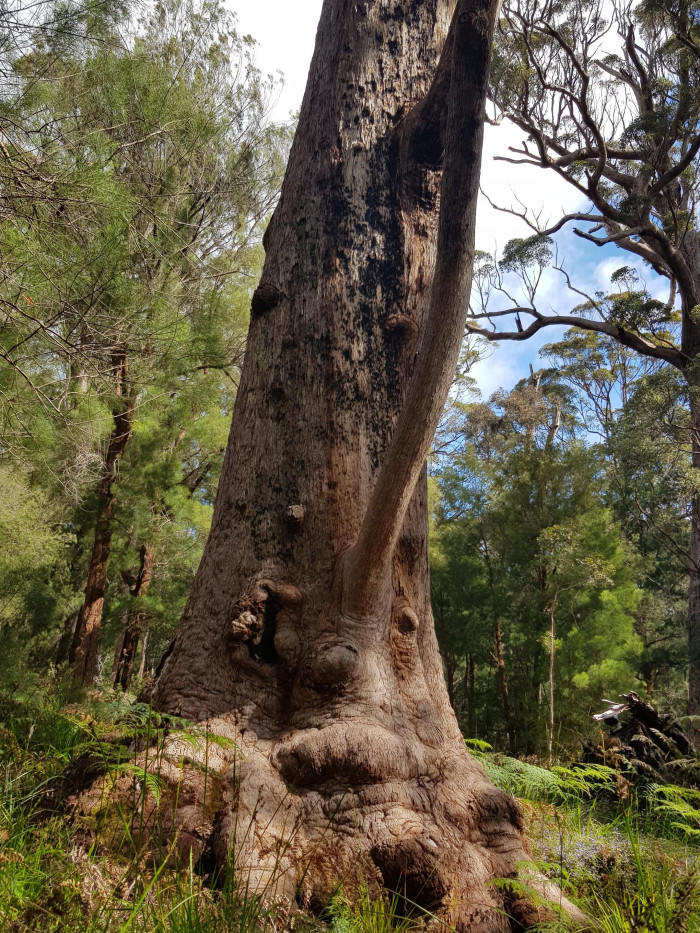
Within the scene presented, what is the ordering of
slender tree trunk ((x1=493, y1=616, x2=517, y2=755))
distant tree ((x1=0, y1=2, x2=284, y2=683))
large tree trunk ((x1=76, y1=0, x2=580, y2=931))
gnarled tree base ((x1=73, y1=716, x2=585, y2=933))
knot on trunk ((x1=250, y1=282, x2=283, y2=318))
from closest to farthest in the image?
gnarled tree base ((x1=73, y1=716, x2=585, y2=933))
large tree trunk ((x1=76, y1=0, x2=580, y2=931))
knot on trunk ((x1=250, y1=282, x2=283, y2=318))
distant tree ((x1=0, y1=2, x2=284, y2=683))
slender tree trunk ((x1=493, y1=616, x2=517, y2=755))

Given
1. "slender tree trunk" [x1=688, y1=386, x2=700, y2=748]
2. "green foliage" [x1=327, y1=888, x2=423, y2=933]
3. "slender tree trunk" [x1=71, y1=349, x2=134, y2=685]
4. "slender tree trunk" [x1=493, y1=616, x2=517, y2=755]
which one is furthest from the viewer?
"slender tree trunk" [x1=493, y1=616, x2=517, y2=755]

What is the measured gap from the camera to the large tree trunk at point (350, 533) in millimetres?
1900

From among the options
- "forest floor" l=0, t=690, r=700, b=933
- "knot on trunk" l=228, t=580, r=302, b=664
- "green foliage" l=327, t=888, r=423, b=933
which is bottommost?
"green foliage" l=327, t=888, r=423, b=933

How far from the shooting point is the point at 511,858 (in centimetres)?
204

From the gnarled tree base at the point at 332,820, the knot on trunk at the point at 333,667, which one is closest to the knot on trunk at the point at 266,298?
the knot on trunk at the point at 333,667

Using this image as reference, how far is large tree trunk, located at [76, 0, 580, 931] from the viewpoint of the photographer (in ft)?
6.23

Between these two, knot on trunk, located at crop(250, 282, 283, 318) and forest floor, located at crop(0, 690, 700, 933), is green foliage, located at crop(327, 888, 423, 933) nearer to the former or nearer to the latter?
forest floor, located at crop(0, 690, 700, 933)

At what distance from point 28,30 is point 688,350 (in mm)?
10308

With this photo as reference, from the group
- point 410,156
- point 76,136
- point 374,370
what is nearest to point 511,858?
point 374,370

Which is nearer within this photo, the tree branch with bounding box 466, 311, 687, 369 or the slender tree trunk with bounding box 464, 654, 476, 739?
the tree branch with bounding box 466, 311, 687, 369

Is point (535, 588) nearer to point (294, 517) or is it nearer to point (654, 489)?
point (654, 489)

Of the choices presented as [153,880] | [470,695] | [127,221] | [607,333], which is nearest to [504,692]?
[470,695]

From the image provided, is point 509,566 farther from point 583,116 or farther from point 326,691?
point 326,691

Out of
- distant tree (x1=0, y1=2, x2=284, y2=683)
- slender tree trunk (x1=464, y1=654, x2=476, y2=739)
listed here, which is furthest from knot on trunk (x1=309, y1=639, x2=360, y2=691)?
slender tree trunk (x1=464, y1=654, x2=476, y2=739)
